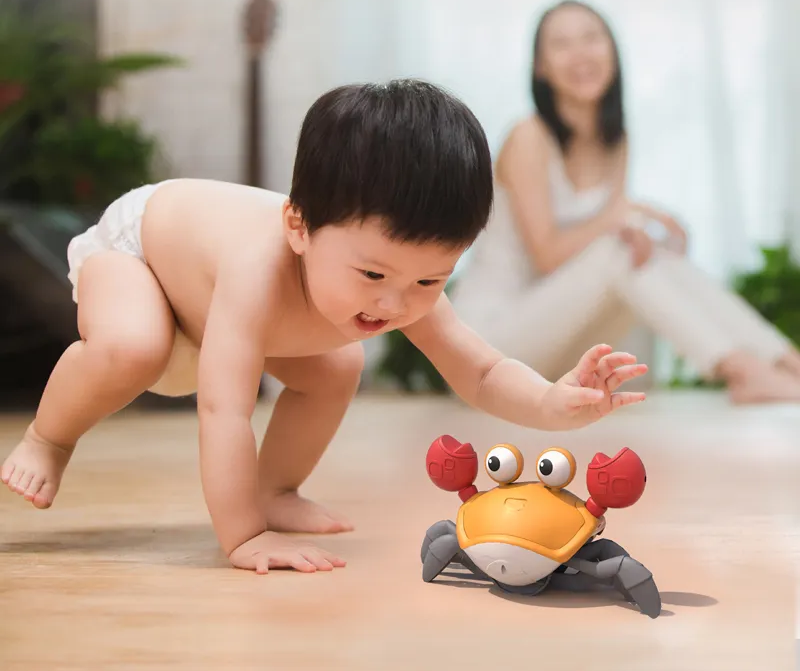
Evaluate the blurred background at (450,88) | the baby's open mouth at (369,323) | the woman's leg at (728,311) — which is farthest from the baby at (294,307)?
the blurred background at (450,88)

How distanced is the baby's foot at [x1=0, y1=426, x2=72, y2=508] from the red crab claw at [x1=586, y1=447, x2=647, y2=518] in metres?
0.62

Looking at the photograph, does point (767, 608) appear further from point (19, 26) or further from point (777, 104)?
point (777, 104)

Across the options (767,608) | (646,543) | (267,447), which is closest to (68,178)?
(267,447)

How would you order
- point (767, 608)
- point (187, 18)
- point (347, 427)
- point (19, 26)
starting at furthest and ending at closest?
1. point (187, 18)
2. point (19, 26)
3. point (347, 427)
4. point (767, 608)

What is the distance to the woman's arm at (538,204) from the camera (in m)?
3.28

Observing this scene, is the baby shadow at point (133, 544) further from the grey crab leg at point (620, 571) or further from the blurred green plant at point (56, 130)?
the blurred green plant at point (56, 130)

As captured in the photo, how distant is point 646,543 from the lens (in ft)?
3.89

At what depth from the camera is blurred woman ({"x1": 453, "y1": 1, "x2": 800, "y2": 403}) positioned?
313 cm

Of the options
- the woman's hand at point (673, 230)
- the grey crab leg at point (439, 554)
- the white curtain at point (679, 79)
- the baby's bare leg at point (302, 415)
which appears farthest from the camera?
the white curtain at point (679, 79)

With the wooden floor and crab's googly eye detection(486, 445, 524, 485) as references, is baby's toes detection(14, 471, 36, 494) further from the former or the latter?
crab's googly eye detection(486, 445, 524, 485)

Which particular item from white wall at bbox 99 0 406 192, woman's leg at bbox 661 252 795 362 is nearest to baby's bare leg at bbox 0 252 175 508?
woman's leg at bbox 661 252 795 362

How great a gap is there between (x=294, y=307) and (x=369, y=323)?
0.12 m

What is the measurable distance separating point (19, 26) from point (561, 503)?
3.07 meters

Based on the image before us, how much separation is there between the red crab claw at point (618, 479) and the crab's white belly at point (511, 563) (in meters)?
0.07
